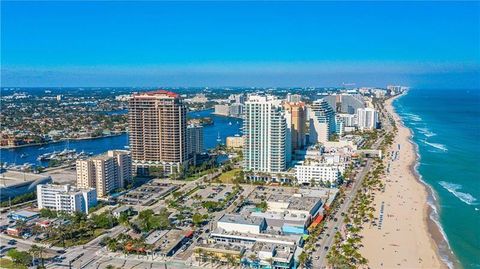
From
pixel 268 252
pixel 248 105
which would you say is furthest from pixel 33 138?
pixel 268 252

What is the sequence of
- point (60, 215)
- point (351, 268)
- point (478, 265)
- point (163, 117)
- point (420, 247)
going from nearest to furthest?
point (351, 268)
point (478, 265)
point (420, 247)
point (60, 215)
point (163, 117)

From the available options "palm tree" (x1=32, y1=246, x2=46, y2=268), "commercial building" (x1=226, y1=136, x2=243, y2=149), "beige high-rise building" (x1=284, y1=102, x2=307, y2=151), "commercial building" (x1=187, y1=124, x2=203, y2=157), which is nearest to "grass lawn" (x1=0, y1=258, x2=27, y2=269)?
"palm tree" (x1=32, y1=246, x2=46, y2=268)

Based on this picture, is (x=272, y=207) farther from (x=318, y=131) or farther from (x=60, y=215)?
(x=318, y=131)

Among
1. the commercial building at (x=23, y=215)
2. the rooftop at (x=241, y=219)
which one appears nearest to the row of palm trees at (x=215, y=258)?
the rooftop at (x=241, y=219)

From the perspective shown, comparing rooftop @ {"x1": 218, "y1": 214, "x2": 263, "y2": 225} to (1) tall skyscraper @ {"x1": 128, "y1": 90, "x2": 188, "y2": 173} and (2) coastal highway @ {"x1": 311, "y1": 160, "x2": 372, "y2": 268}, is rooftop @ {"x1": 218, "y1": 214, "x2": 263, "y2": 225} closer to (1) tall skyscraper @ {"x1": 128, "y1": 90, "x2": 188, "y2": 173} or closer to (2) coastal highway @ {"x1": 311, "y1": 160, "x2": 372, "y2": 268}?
(2) coastal highway @ {"x1": 311, "y1": 160, "x2": 372, "y2": 268}

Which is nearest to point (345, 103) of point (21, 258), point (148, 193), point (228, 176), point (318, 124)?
point (318, 124)

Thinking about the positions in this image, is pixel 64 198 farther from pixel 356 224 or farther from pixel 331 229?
pixel 356 224
